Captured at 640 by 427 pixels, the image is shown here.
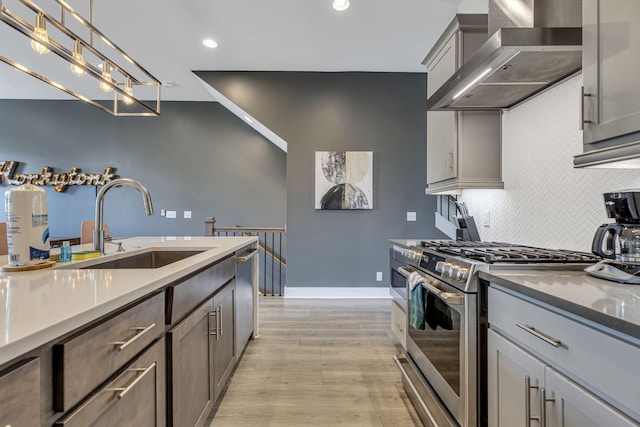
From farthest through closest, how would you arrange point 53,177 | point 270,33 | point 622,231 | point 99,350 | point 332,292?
point 53,177, point 332,292, point 270,33, point 622,231, point 99,350

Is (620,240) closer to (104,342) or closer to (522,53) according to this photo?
(522,53)

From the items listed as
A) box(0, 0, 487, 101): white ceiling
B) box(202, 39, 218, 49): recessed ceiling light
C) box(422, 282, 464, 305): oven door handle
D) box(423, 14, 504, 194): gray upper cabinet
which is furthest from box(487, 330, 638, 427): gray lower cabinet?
box(202, 39, 218, 49): recessed ceiling light

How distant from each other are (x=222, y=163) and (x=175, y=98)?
1.30m

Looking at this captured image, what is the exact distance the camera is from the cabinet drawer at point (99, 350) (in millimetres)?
662

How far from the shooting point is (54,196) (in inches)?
216

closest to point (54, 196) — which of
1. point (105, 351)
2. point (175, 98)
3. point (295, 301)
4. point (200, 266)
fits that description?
point (175, 98)

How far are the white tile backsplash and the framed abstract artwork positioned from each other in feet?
6.50

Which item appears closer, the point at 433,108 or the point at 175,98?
the point at 433,108

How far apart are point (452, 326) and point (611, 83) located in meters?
1.08

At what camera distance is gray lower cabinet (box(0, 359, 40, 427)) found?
527 mm

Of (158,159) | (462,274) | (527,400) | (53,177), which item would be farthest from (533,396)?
(53,177)

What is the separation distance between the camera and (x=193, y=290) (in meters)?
1.38

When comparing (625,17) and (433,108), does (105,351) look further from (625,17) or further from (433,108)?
(433,108)

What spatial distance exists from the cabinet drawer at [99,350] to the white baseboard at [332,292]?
3.22 m
